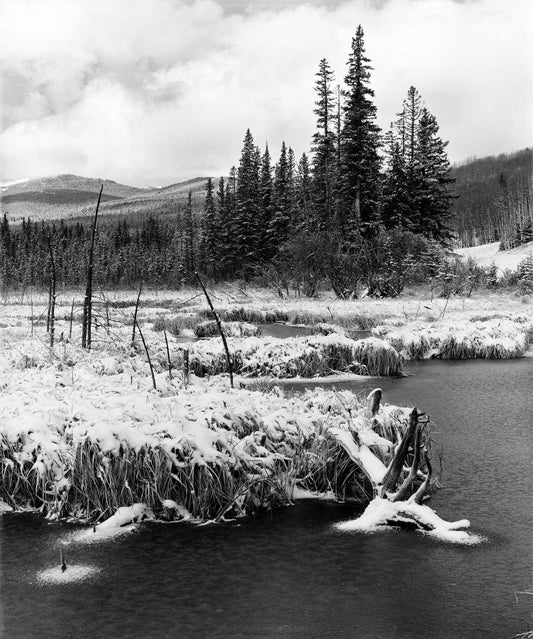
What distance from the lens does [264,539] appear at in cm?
613

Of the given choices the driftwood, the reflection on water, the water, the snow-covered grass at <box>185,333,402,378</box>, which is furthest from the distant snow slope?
the reflection on water

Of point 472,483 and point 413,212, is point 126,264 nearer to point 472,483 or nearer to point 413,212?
point 413,212

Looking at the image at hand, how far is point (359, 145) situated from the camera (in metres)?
42.3

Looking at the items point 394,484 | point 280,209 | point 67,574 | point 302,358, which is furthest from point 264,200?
point 67,574

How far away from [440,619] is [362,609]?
1.84ft

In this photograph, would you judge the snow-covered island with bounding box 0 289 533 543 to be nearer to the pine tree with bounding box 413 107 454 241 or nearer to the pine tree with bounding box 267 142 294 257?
the pine tree with bounding box 413 107 454 241

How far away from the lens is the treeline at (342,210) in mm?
37219

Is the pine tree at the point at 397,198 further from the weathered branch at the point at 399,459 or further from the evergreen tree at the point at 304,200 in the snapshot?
the weathered branch at the point at 399,459

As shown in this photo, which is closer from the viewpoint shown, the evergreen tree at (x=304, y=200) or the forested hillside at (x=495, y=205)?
the evergreen tree at (x=304, y=200)

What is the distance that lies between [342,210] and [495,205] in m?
78.3

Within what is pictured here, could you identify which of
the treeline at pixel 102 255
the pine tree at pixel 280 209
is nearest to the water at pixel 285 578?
the pine tree at pixel 280 209

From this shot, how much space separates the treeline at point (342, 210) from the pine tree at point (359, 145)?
0.22 feet

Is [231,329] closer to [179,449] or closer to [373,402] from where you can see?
[373,402]

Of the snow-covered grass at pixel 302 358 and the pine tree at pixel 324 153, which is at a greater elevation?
the pine tree at pixel 324 153
